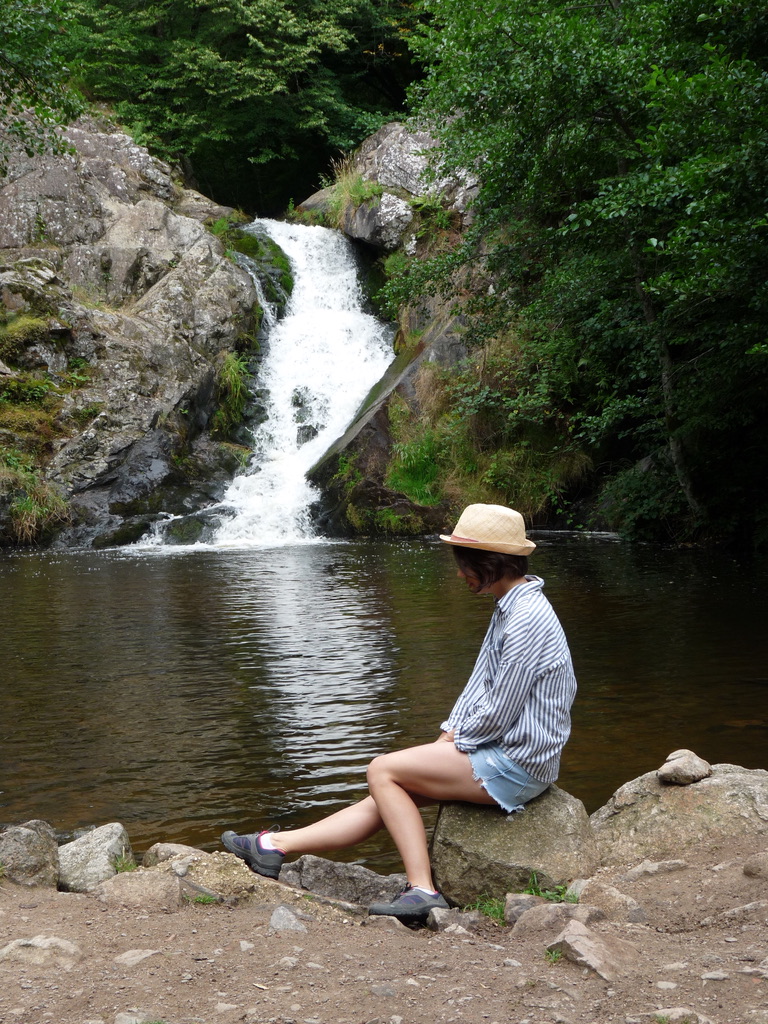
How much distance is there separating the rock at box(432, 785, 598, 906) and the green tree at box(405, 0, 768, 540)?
5.46 m

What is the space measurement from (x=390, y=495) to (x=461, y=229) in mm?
7992

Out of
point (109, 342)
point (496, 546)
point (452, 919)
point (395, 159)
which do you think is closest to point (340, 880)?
point (452, 919)

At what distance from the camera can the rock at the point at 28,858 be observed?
3527mm

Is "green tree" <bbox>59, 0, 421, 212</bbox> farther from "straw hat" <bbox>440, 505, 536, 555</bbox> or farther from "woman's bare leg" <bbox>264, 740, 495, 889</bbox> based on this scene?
"woman's bare leg" <bbox>264, 740, 495, 889</bbox>

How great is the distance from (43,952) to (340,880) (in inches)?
51.6

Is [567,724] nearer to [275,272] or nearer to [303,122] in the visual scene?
[275,272]

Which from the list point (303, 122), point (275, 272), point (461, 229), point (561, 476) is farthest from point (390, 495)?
point (303, 122)

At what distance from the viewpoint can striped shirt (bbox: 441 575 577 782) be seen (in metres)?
3.60

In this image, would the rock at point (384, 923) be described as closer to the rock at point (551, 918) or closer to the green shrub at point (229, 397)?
the rock at point (551, 918)

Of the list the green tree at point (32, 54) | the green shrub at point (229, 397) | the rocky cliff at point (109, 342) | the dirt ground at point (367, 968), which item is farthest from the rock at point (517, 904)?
the green shrub at point (229, 397)

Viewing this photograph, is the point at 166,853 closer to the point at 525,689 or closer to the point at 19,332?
the point at 525,689

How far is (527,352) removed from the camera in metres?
16.8

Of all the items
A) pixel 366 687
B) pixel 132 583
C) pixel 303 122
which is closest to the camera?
pixel 366 687

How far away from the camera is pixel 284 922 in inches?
123
